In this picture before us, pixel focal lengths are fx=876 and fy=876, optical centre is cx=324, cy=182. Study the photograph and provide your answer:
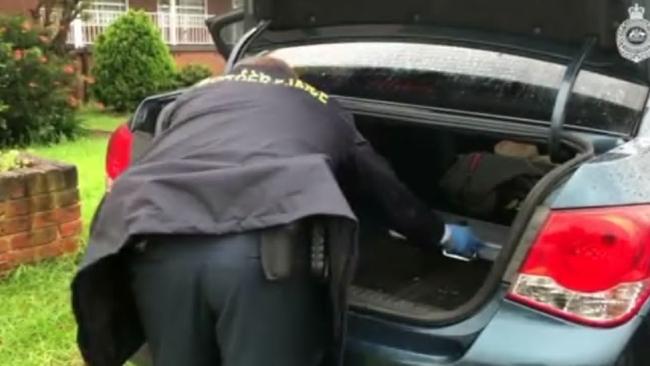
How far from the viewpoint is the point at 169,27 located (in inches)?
847

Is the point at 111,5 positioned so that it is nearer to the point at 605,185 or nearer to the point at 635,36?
the point at 635,36

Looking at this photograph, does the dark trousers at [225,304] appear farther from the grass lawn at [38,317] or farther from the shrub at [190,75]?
the shrub at [190,75]

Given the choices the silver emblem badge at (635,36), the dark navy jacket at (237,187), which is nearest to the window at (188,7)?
the dark navy jacket at (237,187)

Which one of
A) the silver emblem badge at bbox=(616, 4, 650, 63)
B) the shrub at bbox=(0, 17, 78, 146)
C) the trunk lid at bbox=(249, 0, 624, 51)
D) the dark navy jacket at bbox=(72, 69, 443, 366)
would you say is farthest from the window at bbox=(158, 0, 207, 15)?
the silver emblem badge at bbox=(616, 4, 650, 63)

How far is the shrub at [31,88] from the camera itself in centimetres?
861

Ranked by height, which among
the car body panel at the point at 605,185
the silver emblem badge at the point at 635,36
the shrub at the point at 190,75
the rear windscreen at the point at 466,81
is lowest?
the shrub at the point at 190,75

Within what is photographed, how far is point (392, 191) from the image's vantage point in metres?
2.46

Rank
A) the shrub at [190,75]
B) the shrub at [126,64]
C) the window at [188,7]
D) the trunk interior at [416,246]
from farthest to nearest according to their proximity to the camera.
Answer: the window at [188,7]
the shrub at [190,75]
the shrub at [126,64]
the trunk interior at [416,246]

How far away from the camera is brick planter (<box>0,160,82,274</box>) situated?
13.9ft

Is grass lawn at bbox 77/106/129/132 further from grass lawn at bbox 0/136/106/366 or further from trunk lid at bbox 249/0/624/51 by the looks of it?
trunk lid at bbox 249/0/624/51

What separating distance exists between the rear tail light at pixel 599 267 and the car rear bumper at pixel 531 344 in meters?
0.03

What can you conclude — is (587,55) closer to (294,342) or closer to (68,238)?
(294,342)

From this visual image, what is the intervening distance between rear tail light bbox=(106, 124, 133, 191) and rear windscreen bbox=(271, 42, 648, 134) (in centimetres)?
66

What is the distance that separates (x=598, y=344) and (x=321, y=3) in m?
1.74
